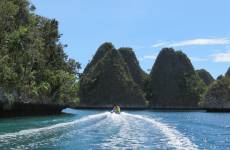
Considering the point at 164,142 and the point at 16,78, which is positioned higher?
the point at 16,78

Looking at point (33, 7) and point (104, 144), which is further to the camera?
point (33, 7)

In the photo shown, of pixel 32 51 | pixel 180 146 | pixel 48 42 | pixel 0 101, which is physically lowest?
pixel 180 146

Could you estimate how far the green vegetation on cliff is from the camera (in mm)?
60312

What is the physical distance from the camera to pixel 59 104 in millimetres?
114188

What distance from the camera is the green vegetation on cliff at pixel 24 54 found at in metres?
60.3

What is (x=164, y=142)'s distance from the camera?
3641cm

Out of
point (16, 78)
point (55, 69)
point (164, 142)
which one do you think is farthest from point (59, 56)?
point (164, 142)

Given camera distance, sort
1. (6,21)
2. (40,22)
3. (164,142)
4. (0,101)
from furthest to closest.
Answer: (40,22), (0,101), (6,21), (164,142)

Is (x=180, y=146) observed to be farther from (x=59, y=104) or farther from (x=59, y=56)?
(x=59, y=104)

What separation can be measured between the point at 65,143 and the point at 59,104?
79728mm

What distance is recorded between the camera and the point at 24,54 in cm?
6669

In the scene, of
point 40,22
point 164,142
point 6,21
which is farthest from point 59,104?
point 164,142

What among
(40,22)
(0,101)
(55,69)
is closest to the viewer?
(0,101)

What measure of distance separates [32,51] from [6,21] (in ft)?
27.6
